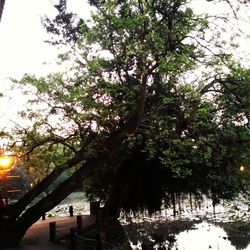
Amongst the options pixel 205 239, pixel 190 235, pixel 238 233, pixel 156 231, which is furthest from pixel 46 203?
pixel 238 233

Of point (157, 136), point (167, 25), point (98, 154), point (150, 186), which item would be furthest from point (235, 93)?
point (150, 186)

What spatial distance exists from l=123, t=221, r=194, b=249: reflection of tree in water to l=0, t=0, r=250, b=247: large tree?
3.81m

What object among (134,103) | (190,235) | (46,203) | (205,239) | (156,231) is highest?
(134,103)

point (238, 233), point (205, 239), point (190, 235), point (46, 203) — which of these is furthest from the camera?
point (190, 235)

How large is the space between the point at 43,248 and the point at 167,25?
401 inches

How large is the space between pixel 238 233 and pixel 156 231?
17.6 ft

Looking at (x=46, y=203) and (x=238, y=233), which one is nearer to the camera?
(x=46, y=203)

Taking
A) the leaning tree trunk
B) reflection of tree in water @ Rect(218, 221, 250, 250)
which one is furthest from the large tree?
reflection of tree in water @ Rect(218, 221, 250, 250)

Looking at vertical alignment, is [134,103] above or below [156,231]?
above

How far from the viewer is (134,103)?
17500 mm

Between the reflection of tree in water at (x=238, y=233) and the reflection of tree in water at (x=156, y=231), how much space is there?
2.76 meters

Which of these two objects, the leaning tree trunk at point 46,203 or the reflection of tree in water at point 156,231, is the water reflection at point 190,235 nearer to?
the reflection of tree in water at point 156,231

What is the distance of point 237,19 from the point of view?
1212 centimetres

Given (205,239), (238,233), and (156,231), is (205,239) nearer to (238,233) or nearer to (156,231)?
(238,233)
